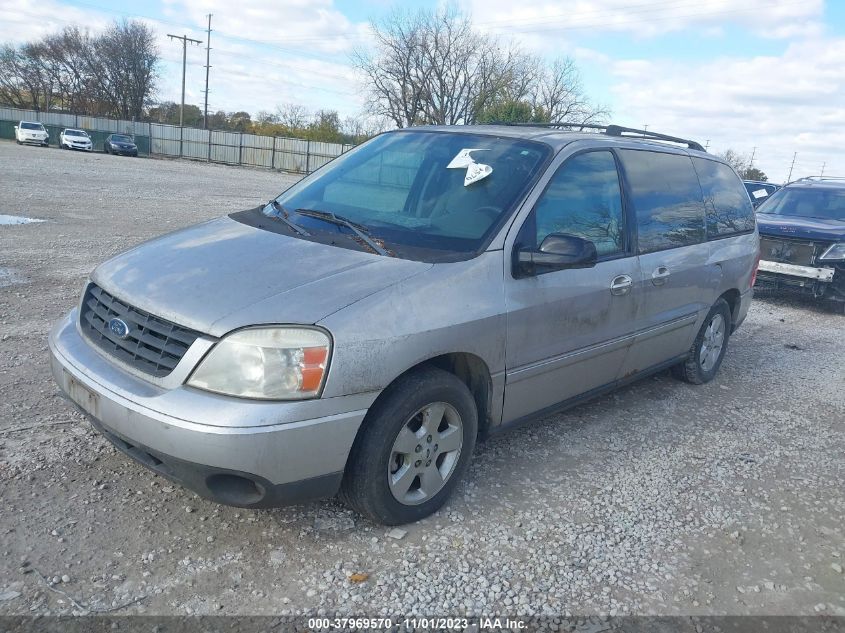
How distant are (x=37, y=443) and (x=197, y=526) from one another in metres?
1.18

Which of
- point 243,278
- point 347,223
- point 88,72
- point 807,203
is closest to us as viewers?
point 243,278

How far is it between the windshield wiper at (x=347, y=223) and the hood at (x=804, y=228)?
22.3 ft

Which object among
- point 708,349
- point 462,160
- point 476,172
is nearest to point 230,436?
point 476,172

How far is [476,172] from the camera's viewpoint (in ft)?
12.3

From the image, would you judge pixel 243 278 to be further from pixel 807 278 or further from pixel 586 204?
pixel 807 278

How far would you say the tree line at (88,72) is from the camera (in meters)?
64.6

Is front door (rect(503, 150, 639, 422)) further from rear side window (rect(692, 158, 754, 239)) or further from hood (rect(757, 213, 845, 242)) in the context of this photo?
hood (rect(757, 213, 845, 242))

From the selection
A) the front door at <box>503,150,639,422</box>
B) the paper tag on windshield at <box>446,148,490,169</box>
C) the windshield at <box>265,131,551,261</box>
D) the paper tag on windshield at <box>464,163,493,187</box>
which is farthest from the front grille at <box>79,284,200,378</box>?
the paper tag on windshield at <box>446,148,490,169</box>

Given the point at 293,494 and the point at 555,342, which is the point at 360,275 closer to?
the point at 293,494

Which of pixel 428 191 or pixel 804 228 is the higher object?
pixel 428 191

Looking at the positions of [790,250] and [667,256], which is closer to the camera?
[667,256]

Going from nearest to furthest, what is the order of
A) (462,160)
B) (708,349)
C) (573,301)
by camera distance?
(573,301), (462,160), (708,349)

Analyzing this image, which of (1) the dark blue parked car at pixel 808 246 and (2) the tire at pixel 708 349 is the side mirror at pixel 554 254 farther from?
(1) the dark blue parked car at pixel 808 246

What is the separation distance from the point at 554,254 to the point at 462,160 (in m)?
0.87
